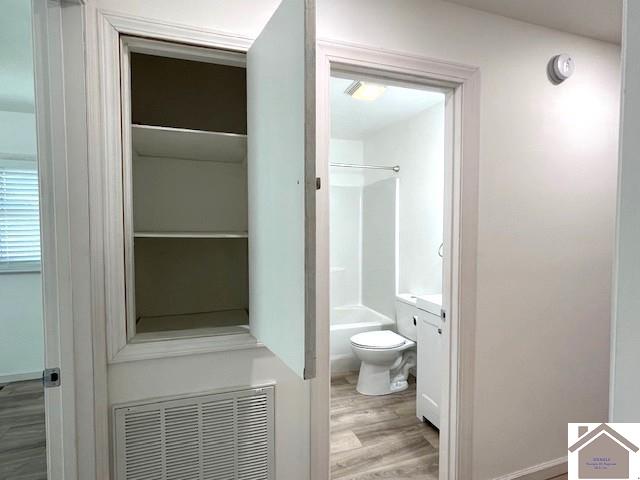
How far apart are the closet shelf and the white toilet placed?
186 cm

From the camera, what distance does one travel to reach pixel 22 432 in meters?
1.59

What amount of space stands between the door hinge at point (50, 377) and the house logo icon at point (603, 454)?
1421 millimetres

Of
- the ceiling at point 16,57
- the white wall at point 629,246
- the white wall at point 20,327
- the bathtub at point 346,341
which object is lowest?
the bathtub at point 346,341

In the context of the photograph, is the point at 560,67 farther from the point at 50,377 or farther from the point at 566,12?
the point at 50,377

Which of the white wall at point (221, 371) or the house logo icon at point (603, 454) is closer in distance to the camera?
the house logo icon at point (603, 454)

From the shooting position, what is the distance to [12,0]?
1.50 meters

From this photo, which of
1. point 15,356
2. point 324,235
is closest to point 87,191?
point 324,235

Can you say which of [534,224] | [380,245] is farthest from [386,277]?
[534,224]

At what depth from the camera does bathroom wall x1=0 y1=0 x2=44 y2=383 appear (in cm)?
173

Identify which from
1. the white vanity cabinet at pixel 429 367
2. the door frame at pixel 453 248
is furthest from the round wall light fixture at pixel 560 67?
the white vanity cabinet at pixel 429 367

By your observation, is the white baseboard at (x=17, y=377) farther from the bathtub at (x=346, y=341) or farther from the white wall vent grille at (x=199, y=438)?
the bathtub at (x=346, y=341)

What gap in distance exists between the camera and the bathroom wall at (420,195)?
2850mm

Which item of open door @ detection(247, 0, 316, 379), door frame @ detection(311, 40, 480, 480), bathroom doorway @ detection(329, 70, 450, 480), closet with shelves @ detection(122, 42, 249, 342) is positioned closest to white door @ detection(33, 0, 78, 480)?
closet with shelves @ detection(122, 42, 249, 342)

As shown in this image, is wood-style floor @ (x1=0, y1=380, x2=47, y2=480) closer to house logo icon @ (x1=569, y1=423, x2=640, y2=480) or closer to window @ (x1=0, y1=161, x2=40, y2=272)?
window @ (x1=0, y1=161, x2=40, y2=272)
